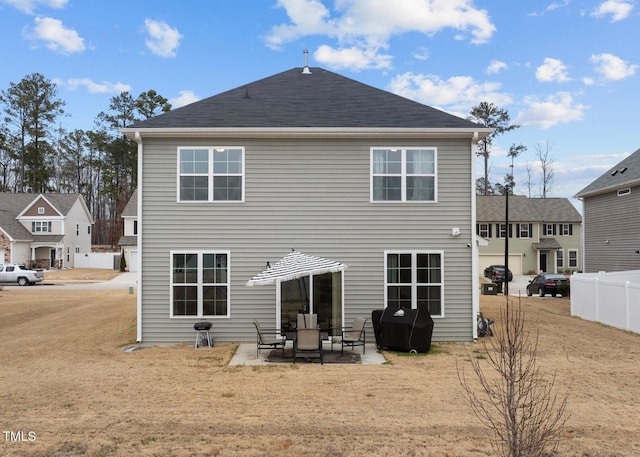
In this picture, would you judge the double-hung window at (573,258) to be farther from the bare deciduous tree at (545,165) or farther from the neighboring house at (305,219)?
the neighboring house at (305,219)

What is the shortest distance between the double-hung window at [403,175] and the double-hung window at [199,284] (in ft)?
14.6

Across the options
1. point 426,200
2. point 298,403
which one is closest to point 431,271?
→ point 426,200

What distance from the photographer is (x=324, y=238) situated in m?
12.0

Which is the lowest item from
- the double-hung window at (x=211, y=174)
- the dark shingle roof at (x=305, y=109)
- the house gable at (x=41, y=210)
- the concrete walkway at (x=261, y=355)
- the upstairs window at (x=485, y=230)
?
the concrete walkway at (x=261, y=355)

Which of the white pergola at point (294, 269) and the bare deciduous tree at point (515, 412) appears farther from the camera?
the white pergola at point (294, 269)

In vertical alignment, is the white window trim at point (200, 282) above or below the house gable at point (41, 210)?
below

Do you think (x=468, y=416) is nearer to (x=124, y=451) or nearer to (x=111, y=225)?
(x=124, y=451)

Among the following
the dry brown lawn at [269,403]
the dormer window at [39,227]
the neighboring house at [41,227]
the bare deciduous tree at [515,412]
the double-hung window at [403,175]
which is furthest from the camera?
the dormer window at [39,227]

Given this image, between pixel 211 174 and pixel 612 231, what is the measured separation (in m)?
20.4

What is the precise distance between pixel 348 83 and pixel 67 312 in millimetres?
13472

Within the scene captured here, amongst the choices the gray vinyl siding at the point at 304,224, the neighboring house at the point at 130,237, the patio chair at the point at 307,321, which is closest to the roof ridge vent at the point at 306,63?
the gray vinyl siding at the point at 304,224

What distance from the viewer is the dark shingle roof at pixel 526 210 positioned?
39000mm

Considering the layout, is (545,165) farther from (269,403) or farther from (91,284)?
(269,403)

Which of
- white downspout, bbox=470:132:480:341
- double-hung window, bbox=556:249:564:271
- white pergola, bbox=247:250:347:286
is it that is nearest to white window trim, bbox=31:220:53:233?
white pergola, bbox=247:250:347:286
